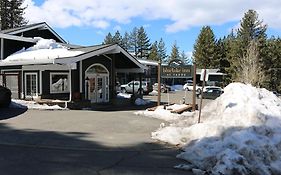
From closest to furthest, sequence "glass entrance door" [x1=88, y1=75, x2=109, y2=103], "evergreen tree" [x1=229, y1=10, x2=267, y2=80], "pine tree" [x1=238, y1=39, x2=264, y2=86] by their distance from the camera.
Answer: "glass entrance door" [x1=88, y1=75, x2=109, y2=103] → "pine tree" [x1=238, y1=39, x2=264, y2=86] → "evergreen tree" [x1=229, y1=10, x2=267, y2=80]

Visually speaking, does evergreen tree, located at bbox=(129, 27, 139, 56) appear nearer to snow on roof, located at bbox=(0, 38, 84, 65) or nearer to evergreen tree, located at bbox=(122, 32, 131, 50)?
evergreen tree, located at bbox=(122, 32, 131, 50)

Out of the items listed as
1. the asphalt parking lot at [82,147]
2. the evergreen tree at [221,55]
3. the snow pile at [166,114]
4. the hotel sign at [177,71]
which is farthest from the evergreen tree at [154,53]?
the asphalt parking lot at [82,147]

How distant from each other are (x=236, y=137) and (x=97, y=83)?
1838 centimetres

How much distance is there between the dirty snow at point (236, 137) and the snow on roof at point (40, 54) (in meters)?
13.5

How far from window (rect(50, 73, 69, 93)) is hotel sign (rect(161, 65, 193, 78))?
8295 millimetres

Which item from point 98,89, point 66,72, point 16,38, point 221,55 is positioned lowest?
point 98,89

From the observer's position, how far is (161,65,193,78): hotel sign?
21828 mm

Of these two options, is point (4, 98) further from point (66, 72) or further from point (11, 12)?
point (11, 12)

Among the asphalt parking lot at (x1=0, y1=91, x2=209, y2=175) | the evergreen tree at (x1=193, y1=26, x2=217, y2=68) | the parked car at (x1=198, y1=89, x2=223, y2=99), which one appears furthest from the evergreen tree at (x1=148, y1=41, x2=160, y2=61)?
the asphalt parking lot at (x1=0, y1=91, x2=209, y2=175)

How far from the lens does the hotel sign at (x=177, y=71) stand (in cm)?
2183

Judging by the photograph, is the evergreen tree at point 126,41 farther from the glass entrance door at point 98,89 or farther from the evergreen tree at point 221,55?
the glass entrance door at point 98,89

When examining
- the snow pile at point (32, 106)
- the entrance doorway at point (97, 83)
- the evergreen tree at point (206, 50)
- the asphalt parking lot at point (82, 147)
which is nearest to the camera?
the asphalt parking lot at point (82, 147)

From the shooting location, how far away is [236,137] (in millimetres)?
10578

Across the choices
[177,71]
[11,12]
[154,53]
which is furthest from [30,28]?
[154,53]
